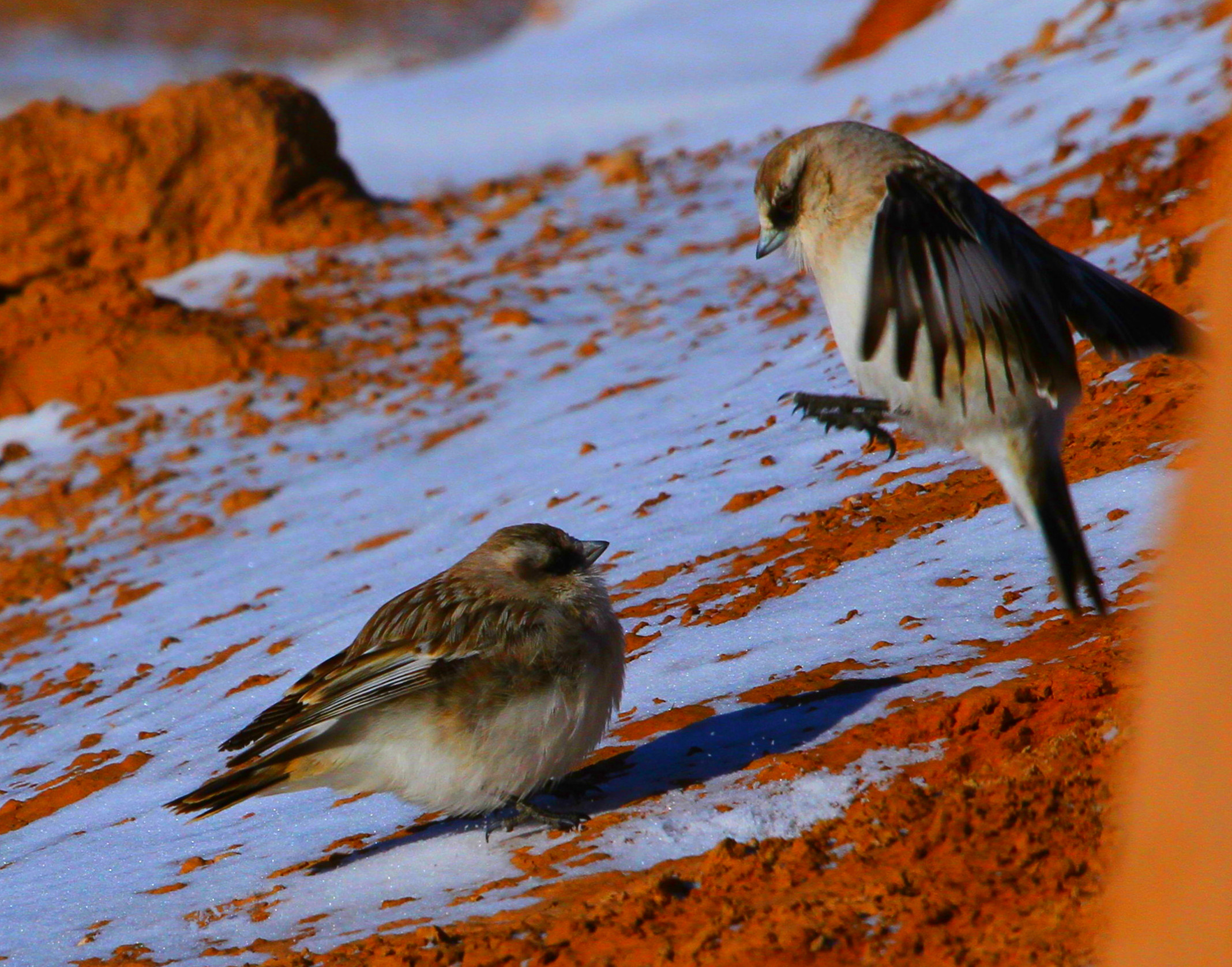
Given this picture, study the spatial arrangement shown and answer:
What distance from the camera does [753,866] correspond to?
3986 millimetres

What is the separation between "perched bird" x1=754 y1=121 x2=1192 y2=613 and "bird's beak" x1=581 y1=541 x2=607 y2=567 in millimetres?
928

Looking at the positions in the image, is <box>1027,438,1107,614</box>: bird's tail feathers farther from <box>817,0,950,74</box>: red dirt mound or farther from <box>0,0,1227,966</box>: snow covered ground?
<box>817,0,950,74</box>: red dirt mound

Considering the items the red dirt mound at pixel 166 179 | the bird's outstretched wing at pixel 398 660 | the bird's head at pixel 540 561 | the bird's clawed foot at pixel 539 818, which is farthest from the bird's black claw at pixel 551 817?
the red dirt mound at pixel 166 179

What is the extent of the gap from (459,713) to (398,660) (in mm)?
310

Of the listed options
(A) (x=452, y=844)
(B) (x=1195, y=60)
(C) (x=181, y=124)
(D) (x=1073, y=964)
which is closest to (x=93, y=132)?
(C) (x=181, y=124)

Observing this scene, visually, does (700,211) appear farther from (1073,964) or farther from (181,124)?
(1073,964)

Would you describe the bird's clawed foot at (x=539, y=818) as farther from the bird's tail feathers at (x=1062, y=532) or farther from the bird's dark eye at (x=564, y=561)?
the bird's tail feathers at (x=1062, y=532)

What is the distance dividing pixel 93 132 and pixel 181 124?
2.77ft

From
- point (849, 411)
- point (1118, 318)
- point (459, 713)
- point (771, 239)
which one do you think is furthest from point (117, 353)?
point (1118, 318)

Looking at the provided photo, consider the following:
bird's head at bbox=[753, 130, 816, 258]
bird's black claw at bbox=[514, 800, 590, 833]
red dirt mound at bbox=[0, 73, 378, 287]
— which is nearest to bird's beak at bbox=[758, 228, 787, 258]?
bird's head at bbox=[753, 130, 816, 258]

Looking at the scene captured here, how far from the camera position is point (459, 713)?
466 centimetres

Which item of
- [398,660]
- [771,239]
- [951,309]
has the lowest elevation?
[398,660]

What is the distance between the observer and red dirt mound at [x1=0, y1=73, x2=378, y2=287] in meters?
14.5

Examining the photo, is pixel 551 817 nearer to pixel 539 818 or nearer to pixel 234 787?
pixel 539 818
